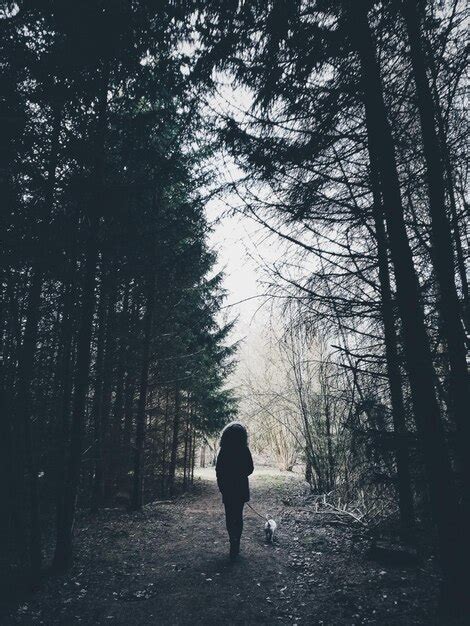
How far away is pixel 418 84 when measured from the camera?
3.51 m

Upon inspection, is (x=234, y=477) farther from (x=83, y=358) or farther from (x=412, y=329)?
(x=412, y=329)

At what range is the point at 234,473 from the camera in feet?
18.5

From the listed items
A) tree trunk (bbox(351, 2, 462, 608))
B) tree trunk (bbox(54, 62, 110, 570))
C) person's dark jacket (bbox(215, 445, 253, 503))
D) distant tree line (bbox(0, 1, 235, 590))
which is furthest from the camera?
person's dark jacket (bbox(215, 445, 253, 503))

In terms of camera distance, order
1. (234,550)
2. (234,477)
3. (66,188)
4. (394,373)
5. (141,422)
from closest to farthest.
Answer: (394,373), (66,188), (234,550), (234,477), (141,422)

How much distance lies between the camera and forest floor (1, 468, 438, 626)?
3895 mm

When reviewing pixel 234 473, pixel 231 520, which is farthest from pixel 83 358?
pixel 231 520

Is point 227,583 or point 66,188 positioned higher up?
point 66,188

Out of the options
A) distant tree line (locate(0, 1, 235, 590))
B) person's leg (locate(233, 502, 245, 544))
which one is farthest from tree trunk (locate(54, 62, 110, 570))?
person's leg (locate(233, 502, 245, 544))

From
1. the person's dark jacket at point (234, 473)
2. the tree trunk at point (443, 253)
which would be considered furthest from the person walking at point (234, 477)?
the tree trunk at point (443, 253)

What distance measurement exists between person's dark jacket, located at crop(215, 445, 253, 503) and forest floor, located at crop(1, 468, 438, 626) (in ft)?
3.22

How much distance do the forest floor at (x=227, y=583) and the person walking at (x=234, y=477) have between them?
0.50 metres

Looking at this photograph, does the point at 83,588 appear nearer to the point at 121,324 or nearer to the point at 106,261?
the point at 106,261

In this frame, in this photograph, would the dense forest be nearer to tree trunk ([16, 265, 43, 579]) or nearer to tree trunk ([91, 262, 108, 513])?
tree trunk ([16, 265, 43, 579])

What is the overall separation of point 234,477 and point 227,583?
1.37 m
